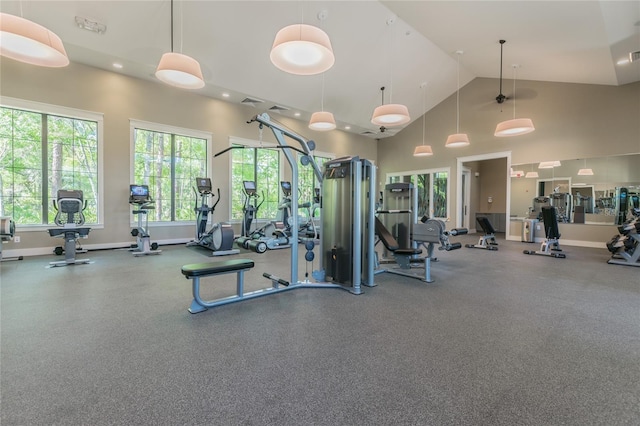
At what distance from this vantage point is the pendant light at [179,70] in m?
3.91

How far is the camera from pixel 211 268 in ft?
9.82

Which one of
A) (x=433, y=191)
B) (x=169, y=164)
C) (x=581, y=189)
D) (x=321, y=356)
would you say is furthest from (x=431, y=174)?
(x=321, y=356)

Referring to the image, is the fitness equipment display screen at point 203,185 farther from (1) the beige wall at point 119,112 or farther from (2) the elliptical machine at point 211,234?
(1) the beige wall at point 119,112

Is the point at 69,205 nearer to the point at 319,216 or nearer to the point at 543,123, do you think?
the point at 319,216

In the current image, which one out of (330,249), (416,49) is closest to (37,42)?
(330,249)

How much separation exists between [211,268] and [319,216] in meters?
3.26

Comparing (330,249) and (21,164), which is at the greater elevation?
(21,164)

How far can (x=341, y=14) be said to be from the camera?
6.14 meters

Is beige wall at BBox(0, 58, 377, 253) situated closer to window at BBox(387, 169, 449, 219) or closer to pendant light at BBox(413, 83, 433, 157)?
pendant light at BBox(413, 83, 433, 157)

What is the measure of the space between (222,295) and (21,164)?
589 cm

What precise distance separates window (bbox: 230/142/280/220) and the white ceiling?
4.92 ft

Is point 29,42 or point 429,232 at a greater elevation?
point 29,42

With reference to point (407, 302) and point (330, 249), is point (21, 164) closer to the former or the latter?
point (330, 249)

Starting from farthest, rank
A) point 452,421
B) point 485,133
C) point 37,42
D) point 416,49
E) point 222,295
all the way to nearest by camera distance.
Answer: point 485,133, point 416,49, point 222,295, point 37,42, point 452,421
